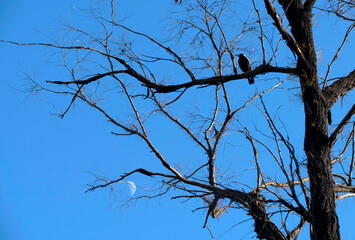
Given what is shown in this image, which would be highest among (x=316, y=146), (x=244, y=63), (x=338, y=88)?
(x=244, y=63)

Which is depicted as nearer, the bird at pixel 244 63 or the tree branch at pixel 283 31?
the tree branch at pixel 283 31

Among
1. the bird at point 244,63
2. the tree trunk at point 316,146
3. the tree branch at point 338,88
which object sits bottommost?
the tree trunk at point 316,146

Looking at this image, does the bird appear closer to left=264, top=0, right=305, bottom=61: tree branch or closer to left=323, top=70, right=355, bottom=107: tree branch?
left=323, top=70, right=355, bottom=107: tree branch

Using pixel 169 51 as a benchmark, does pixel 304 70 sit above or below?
below

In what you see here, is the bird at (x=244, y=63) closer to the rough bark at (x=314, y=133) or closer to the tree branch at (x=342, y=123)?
the rough bark at (x=314, y=133)

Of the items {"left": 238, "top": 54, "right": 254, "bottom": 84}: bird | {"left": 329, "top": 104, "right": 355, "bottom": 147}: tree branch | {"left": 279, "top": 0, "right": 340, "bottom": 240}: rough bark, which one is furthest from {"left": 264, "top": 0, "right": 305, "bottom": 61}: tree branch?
{"left": 238, "top": 54, "right": 254, "bottom": 84}: bird

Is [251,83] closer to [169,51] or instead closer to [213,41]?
[213,41]

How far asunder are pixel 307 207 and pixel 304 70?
0.95 meters

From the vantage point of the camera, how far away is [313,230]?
2441 mm

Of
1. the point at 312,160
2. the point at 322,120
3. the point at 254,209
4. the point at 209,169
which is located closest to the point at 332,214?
the point at 312,160

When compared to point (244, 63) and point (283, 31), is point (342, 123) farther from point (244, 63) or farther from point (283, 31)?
point (244, 63)

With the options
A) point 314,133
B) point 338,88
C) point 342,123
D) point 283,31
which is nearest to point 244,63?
point 338,88

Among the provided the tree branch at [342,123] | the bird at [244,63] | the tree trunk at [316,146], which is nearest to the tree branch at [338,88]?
the tree trunk at [316,146]

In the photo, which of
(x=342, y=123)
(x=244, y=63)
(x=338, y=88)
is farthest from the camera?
(x=244, y=63)
